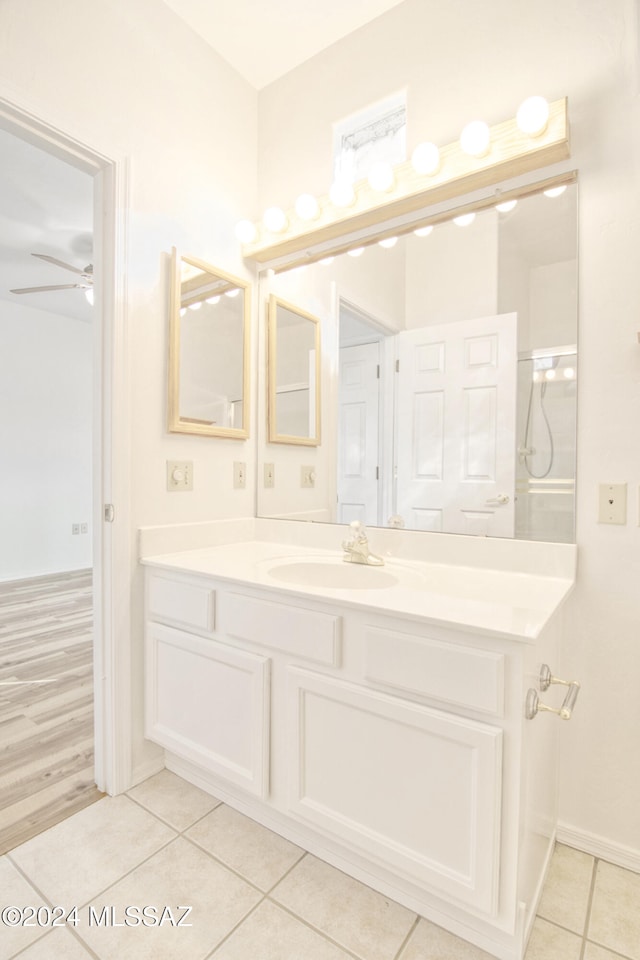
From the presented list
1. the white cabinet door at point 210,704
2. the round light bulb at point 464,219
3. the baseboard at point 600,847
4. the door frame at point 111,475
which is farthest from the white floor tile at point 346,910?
the round light bulb at point 464,219

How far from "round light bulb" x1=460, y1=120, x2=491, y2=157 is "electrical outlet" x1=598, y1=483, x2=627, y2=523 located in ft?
3.36

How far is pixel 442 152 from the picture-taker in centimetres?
152

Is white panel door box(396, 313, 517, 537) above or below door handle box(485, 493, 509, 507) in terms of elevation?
above

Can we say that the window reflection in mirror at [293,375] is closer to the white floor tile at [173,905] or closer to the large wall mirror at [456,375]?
the large wall mirror at [456,375]

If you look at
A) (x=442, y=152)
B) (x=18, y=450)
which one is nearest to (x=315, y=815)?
(x=442, y=152)

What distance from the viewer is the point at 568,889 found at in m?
1.24

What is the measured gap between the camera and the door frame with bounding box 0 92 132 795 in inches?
60.3

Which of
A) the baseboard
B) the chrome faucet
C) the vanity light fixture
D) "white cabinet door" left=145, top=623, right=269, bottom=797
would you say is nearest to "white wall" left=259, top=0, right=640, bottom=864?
the baseboard

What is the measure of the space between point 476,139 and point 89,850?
2301 millimetres

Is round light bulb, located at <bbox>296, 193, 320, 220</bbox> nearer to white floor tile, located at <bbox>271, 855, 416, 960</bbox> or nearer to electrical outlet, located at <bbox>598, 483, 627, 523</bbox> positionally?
electrical outlet, located at <bbox>598, 483, 627, 523</bbox>

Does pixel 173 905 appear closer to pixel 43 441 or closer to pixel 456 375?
pixel 456 375

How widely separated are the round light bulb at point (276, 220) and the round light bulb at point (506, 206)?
80cm

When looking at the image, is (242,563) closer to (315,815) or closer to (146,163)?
(315,815)

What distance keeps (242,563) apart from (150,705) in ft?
1.92
